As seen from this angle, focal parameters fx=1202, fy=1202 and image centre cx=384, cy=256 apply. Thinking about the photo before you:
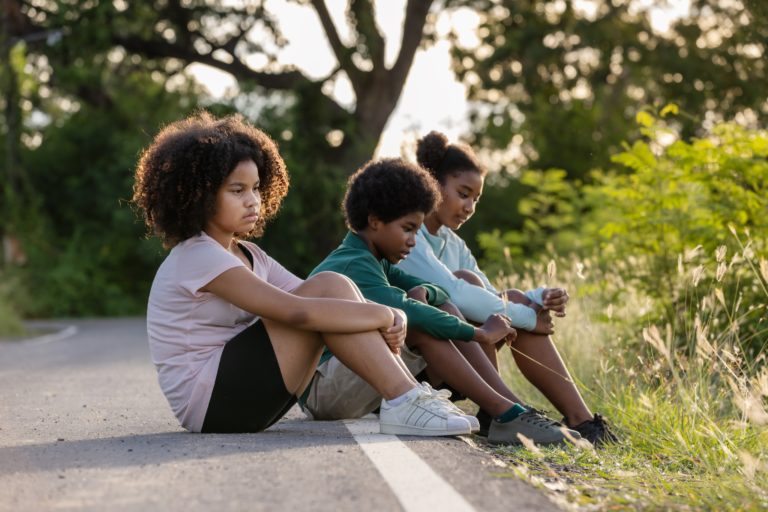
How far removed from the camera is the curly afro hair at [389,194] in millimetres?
6043

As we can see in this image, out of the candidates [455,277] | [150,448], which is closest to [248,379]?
[150,448]

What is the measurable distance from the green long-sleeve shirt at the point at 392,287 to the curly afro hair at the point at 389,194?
0.15 meters

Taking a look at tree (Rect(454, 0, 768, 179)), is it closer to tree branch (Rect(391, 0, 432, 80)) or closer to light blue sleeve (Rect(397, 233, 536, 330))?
tree branch (Rect(391, 0, 432, 80))

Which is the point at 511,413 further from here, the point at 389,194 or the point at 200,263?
the point at 200,263

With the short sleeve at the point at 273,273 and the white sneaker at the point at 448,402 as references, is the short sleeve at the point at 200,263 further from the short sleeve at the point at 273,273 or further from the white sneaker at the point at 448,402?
the white sneaker at the point at 448,402

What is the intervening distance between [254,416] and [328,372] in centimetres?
79

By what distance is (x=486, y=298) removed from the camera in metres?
6.03

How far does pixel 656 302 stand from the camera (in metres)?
8.86

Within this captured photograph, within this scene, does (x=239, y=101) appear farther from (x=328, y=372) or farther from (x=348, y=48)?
(x=328, y=372)

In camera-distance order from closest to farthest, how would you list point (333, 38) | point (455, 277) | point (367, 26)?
point (455, 277), point (367, 26), point (333, 38)

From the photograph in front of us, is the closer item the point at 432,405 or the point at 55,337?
the point at 432,405

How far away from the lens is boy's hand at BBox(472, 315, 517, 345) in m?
5.61

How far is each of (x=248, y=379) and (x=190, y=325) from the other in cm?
36

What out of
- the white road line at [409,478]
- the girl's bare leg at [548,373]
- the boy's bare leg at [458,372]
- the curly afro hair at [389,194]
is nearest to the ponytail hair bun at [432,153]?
the curly afro hair at [389,194]
